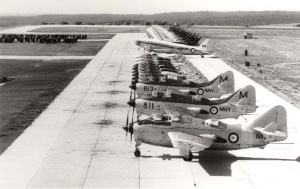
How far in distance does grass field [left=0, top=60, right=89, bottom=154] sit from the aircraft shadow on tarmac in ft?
36.2

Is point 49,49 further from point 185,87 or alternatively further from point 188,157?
point 188,157

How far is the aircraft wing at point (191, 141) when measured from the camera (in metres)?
20.8

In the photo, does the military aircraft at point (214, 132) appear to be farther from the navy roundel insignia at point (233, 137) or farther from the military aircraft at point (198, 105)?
the military aircraft at point (198, 105)

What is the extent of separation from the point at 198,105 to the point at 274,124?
22.1ft

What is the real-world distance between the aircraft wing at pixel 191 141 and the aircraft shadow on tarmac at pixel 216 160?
1.22 m

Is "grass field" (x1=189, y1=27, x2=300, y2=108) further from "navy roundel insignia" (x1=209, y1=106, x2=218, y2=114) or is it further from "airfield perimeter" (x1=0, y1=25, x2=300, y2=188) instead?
"airfield perimeter" (x1=0, y1=25, x2=300, y2=188)

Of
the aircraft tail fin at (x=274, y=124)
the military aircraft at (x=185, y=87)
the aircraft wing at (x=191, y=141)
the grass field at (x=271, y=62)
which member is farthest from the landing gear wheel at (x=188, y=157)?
the grass field at (x=271, y=62)

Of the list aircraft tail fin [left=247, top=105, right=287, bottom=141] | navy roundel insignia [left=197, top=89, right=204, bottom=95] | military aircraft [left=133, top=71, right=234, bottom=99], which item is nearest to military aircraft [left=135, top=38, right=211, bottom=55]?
military aircraft [left=133, top=71, right=234, bottom=99]

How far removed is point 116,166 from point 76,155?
2806 mm

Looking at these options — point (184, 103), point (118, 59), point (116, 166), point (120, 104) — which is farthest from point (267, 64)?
point (116, 166)

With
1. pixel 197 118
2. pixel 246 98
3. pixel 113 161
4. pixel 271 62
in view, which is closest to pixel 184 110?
pixel 197 118

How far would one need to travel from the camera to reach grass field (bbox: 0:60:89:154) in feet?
95.7

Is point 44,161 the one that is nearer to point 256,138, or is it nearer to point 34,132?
point 34,132

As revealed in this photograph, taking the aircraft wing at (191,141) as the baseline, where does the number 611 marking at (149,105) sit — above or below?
above
